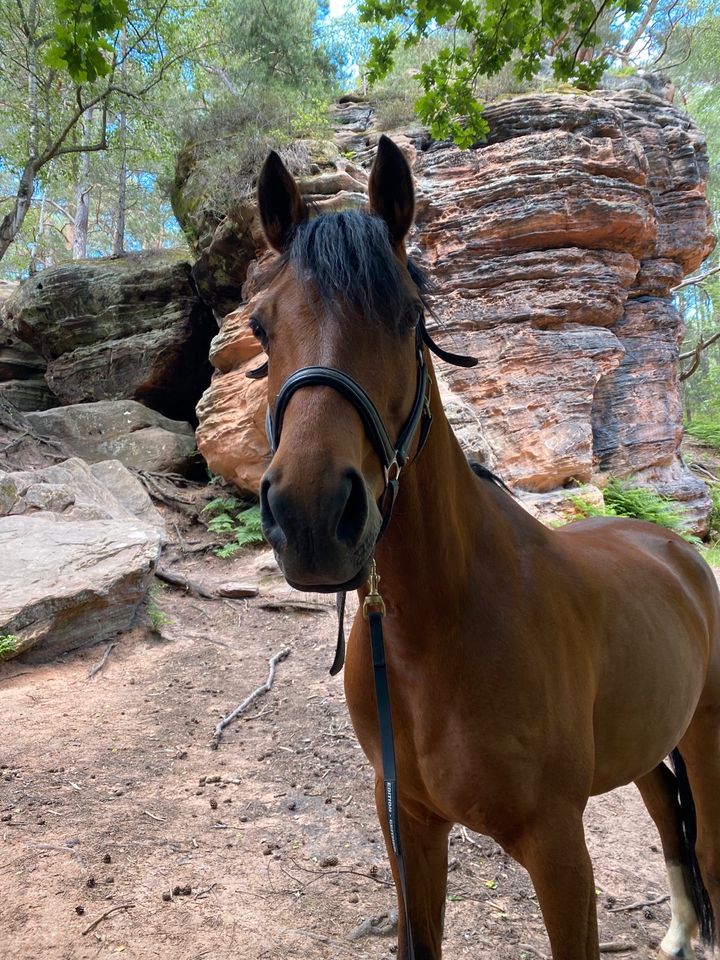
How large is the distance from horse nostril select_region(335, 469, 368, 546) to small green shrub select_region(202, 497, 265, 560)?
7.42 meters

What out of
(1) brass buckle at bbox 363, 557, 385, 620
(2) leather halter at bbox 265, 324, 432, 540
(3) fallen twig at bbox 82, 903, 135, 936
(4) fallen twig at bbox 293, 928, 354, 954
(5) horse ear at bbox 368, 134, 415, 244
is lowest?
(4) fallen twig at bbox 293, 928, 354, 954

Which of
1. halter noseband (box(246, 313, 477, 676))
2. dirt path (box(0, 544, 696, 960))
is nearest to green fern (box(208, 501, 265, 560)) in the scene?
dirt path (box(0, 544, 696, 960))

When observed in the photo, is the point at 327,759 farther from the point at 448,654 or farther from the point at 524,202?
the point at 524,202

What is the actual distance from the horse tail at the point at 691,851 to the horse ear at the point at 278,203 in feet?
9.52

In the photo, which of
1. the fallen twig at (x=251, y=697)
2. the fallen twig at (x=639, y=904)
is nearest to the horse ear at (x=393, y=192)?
the fallen twig at (x=639, y=904)

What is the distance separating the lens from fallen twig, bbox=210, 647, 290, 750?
448 cm

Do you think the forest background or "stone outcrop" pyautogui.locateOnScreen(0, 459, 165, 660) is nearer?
"stone outcrop" pyautogui.locateOnScreen(0, 459, 165, 660)

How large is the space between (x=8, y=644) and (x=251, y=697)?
225 centimetres

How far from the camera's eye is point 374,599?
153cm

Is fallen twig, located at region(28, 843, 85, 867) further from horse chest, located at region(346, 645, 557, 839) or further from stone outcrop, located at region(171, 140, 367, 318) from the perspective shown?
stone outcrop, located at region(171, 140, 367, 318)

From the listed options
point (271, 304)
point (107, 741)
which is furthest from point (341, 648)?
point (107, 741)

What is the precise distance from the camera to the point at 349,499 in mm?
1160

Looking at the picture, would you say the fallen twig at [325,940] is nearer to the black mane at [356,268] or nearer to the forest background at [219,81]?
the black mane at [356,268]

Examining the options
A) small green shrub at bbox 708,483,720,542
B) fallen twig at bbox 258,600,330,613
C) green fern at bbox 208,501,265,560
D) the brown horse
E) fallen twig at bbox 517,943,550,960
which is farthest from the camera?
small green shrub at bbox 708,483,720,542
